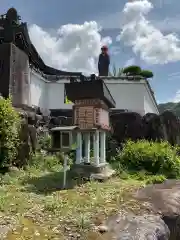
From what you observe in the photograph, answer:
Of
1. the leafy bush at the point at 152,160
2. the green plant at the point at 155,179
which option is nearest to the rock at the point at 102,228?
the green plant at the point at 155,179

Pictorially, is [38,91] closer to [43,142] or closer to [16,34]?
[16,34]

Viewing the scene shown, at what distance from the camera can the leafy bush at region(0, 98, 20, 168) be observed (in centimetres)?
1105

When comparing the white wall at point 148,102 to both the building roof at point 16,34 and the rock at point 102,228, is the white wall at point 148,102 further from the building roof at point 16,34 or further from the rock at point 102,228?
the rock at point 102,228

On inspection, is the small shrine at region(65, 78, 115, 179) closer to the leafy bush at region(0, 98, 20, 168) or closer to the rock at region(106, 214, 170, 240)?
the leafy bush at region(0, 98, 20, 168)

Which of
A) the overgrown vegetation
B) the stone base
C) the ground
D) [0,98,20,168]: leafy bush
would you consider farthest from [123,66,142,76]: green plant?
[0,98,20,168]: leafy bush

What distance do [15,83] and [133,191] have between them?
1029cm

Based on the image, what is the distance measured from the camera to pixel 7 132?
11.1 metres

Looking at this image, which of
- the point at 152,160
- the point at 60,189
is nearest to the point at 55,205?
the point at 60,189

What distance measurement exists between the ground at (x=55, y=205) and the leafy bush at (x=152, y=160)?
2.93 meters

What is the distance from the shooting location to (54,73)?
2508 cm

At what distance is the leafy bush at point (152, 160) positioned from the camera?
47.2 ft

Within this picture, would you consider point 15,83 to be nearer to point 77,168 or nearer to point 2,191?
point 77,168

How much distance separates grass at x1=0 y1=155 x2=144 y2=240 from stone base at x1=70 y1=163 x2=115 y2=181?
1.32 ft

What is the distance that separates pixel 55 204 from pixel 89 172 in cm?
395
